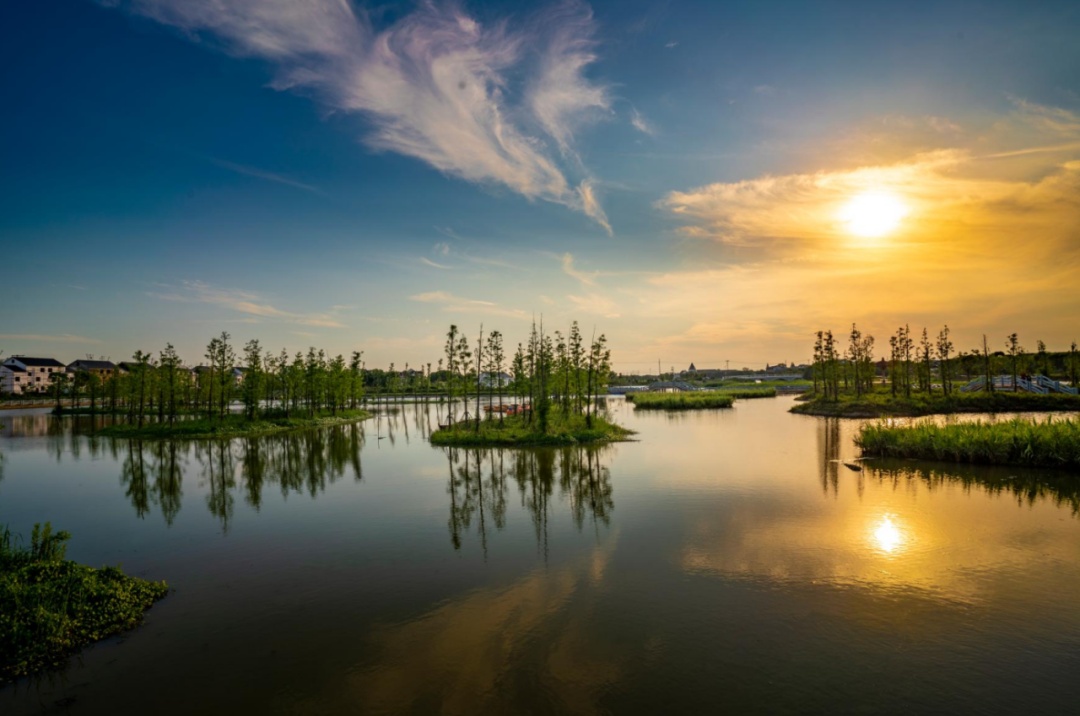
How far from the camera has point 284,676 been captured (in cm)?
988

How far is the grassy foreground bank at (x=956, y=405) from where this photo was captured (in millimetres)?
60938

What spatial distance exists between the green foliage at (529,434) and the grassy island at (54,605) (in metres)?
27.8

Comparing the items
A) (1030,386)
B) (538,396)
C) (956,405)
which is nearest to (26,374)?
(538,396)

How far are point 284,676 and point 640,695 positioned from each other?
6.50m

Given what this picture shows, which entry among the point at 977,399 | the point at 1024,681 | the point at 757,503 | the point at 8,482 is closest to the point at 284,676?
the point at 1024,681

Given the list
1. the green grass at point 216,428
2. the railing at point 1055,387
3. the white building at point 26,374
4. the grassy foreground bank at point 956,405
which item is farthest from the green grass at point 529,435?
the white building at point 26,374

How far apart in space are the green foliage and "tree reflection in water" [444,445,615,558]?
1.83m

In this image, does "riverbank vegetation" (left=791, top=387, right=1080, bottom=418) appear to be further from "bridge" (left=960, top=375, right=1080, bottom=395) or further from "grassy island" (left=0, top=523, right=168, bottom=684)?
"grassy island" (left=0, top=523, right=168, bottom=684)

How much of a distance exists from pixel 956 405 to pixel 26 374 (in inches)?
7191

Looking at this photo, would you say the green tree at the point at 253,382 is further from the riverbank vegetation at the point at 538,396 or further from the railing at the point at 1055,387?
the railing at the point at 1055,387

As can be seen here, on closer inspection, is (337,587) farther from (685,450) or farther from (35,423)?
(35,423)

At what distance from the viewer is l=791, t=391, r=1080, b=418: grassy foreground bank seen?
6094 centimetres

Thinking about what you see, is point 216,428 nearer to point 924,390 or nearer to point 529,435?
point 529,435

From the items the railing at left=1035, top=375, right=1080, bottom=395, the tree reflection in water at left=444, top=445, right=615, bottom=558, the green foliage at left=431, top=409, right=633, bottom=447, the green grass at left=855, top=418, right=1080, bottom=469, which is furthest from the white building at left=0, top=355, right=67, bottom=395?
the railing at left=1035, top=375, right=1080, bottom=395
